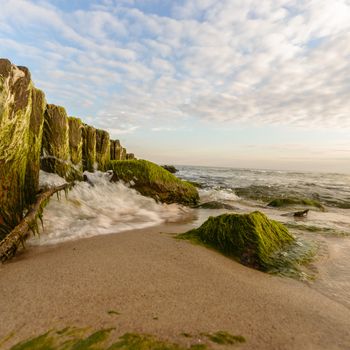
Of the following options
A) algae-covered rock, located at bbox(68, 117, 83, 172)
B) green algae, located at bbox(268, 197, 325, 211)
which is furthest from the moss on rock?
green algae, located at bbox(268, 197, 325, 211)

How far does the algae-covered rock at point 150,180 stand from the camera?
26.6ft

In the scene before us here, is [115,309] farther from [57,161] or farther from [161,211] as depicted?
[161,211]

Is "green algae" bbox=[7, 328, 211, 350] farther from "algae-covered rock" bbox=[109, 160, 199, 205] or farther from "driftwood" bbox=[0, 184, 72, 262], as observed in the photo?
"algae-covered rock" bbox=[109, 160, 199, 205]

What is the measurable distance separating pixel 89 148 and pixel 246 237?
18.0ft

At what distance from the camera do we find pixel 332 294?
2492 mm

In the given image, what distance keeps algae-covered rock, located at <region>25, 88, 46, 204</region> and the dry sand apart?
142 cm

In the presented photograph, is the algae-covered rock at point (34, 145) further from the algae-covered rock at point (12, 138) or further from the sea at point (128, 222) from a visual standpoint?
the sea at point (128, 222)

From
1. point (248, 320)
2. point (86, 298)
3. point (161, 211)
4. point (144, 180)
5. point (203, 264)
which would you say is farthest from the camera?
point (144, 180)

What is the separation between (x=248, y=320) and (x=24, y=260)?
2.41 m

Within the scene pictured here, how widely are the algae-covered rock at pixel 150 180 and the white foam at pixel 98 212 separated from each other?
0.31 meters

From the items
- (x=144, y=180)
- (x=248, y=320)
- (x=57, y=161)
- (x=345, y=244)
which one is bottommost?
(x=345, y=244)

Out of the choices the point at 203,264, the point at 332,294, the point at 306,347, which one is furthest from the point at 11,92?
the point at 332,294

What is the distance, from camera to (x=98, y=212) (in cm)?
566

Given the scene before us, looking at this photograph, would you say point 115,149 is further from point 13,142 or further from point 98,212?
point 13,142
